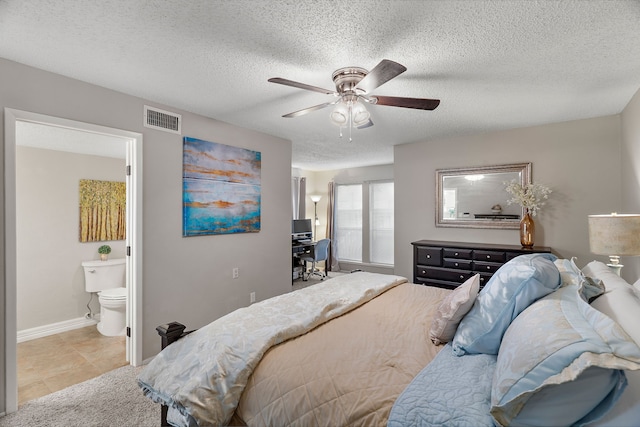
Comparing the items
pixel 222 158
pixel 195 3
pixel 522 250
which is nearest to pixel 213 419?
pixel 195 3

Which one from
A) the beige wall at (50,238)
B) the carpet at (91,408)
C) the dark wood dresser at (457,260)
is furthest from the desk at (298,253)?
the carpet at (91,408)

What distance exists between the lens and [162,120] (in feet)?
9.87

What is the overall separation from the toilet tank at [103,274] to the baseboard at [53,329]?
1.45 feet

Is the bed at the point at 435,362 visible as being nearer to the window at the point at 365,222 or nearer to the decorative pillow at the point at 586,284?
the decorative pillow at the point at 586,284

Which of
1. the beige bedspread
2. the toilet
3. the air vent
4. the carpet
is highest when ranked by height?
the air vent

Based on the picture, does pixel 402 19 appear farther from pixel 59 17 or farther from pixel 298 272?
pixel 298 272

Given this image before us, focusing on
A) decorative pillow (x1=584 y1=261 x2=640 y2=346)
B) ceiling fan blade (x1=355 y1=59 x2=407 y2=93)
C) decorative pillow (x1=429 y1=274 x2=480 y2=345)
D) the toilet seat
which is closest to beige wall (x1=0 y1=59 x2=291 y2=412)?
the toilet seat

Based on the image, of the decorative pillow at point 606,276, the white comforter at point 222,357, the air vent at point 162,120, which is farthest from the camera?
the air vent at point 162,120

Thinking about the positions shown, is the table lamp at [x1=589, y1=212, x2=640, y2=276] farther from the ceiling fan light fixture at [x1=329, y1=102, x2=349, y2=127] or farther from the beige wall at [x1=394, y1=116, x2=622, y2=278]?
the ceiling fan light fixture at [x1=329, y1=102, x2=349, y2=127]

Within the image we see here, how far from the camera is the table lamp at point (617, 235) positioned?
1973 millimetres

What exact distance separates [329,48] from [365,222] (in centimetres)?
522

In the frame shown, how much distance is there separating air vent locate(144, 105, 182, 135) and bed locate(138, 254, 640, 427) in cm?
211

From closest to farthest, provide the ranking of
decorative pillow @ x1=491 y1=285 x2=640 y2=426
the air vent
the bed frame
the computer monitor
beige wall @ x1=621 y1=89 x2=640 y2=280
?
decorative pillow @ x1=491 y1=285 x2=640 y2=426 < the bed frame < beige wall @ x1=621 y1=89 x2=640 y2=280 < the air vent < the computer monitor

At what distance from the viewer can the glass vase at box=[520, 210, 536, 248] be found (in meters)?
3.58
